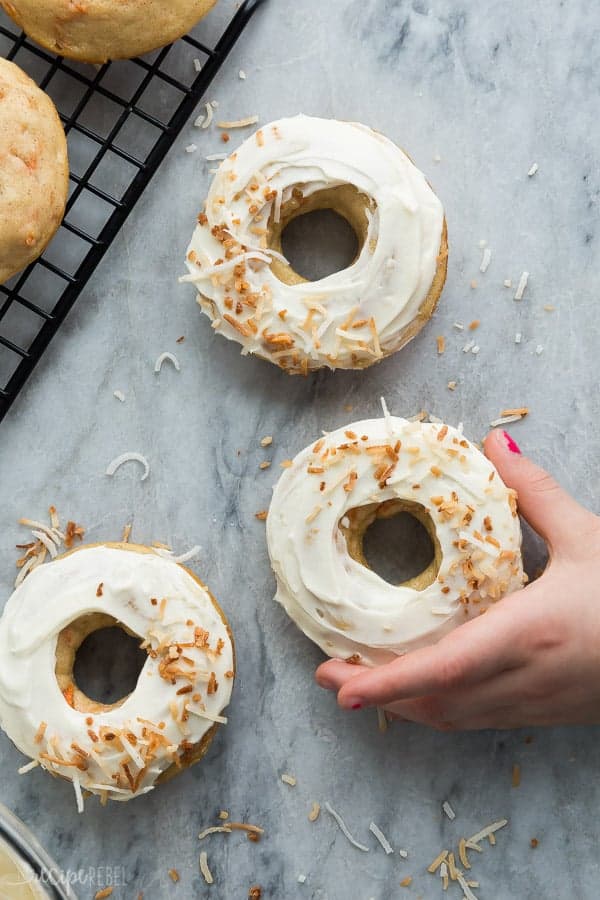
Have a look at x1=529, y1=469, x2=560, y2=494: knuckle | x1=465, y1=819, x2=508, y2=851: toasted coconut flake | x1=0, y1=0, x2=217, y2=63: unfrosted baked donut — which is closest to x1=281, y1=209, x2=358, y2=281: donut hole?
x1=0, y1=0, x2=217, y2=63: unfrosted baked donut

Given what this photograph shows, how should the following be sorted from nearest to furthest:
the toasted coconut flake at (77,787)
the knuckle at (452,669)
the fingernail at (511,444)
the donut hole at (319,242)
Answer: the knuckle at (452,669), the toasted coconut flake at (77,787), the fingernail at (511,444), the donut hole at (319,242)

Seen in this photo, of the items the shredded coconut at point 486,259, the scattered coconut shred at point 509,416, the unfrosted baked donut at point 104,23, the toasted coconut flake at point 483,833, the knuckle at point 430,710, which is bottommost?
the toasted coconut flake at point 483,833

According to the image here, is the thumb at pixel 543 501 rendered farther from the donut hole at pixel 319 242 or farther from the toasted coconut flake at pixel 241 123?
the toasted coconut flake at pixel 241 123

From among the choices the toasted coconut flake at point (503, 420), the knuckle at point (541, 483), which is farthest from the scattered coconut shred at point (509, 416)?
the knuckle at point (541, 483)

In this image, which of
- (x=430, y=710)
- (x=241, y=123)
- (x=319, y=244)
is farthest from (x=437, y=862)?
(x=241, y=123)

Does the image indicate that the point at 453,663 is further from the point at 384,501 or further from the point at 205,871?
the point at 205,871

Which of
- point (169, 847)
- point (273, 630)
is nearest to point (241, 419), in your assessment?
point (273, 630)
